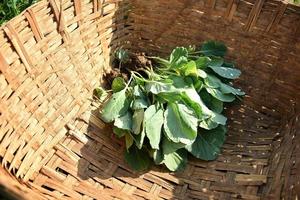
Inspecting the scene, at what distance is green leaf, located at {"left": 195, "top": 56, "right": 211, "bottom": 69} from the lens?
1892 millimetres

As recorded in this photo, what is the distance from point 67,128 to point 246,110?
74cm

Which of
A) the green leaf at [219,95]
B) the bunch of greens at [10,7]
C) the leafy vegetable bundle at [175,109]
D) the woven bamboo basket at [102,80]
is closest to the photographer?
the woven bamboo basket at [102,80]

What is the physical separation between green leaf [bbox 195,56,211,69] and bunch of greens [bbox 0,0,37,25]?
0.76 m

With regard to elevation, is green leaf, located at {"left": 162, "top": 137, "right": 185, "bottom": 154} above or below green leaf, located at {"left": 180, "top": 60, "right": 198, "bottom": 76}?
below

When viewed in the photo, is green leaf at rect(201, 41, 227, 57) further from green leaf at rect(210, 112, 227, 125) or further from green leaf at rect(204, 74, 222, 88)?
green leaf at rect(210, 112, 227, 125)

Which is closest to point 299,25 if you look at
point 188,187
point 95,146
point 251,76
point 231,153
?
point 251,76

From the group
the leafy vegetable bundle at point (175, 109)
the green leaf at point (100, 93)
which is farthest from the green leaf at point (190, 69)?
the green leaf at point (100, 93)

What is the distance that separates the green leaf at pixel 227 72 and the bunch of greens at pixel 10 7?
836mm

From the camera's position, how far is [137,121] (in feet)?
5.97

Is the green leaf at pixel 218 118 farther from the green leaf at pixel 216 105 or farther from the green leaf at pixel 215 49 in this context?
the green leaf at pixel 215 49

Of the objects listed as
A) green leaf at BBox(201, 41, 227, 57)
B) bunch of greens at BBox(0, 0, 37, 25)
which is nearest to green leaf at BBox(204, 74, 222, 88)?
green leaf at BBox(201, 41, 227, 57)

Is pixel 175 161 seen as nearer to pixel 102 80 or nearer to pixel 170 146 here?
pixel 170 146

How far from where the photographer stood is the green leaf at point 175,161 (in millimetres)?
1839

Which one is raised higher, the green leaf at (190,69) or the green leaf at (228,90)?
the green leaf at (190,69)
